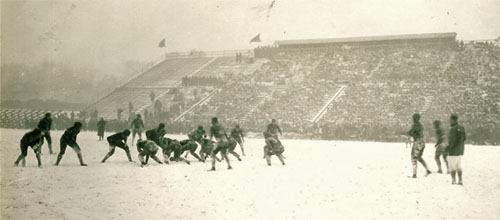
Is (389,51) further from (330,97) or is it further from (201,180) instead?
(201,180)

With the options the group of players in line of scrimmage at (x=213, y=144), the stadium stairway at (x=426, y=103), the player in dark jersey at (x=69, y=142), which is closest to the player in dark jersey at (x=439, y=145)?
the group of players in line of scrimmage at (x=213, y=144)

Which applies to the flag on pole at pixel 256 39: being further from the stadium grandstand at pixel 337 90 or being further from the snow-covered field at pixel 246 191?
the snow-covered field at pixel 246 191

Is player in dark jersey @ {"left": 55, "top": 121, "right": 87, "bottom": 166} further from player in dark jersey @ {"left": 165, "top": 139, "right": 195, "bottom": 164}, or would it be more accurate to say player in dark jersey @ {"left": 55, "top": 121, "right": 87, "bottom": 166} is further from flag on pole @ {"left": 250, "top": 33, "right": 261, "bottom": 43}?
flag on pole @ {"left": 250, "top": 33, "right": 261, "bottom": 43}

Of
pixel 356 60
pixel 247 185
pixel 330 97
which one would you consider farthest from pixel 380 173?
pixel 356 60

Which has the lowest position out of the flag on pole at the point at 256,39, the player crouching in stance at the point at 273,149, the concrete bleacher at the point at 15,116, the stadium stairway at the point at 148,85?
the player crouching in stance at the point at 273,149

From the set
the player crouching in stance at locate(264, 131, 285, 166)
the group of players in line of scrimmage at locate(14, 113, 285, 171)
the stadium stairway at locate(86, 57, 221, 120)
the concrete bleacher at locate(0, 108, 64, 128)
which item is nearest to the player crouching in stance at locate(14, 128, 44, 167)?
the group of players in line of scrimmage at locate(14, 113, 285, 171)

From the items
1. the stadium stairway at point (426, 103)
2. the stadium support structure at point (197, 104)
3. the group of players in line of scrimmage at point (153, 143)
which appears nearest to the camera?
the group of players in line of scrimmage at point (153, 143)

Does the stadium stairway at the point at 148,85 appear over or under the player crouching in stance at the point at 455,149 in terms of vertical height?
over
